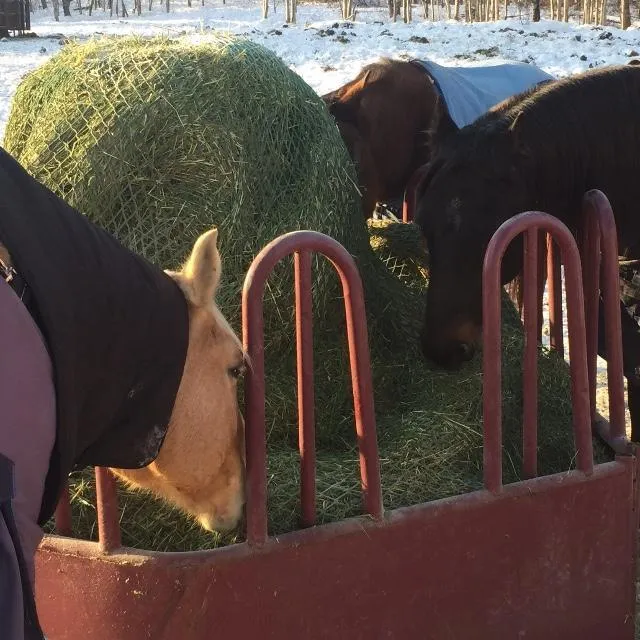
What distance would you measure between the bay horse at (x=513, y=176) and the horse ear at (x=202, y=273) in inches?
47.1

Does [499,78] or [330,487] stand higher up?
[499,78]

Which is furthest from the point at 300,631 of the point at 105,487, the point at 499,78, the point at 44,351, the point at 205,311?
the point at 499,78

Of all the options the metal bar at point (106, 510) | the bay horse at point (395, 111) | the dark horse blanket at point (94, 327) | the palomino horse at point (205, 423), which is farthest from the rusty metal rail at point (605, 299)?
the bay horse at point (395, 111)

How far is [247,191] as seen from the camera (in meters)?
2.50

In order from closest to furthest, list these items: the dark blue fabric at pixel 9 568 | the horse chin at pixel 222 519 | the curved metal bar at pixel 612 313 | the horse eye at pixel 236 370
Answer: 1. the dark blue fabric at pixel 9 568
2. the horse eye at pixel 236 370
3. the horse chin at pixel 222 519
4. the curved metal bar at pixel 612 313

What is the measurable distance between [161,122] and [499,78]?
3775 millimetres

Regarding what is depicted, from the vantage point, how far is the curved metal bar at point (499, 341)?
1989 mm

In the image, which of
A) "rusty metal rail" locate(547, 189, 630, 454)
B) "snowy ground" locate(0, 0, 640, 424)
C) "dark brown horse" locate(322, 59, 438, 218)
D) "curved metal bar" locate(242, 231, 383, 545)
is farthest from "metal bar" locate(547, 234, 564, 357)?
"snowy ground" locate(0, 0, 640, 424)

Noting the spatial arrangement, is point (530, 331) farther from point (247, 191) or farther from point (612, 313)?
point (247, 191)

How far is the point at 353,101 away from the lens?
16.0ft

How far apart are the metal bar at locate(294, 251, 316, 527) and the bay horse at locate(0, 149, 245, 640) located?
0.15 m

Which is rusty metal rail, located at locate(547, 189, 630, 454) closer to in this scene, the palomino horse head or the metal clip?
the palomino horse head

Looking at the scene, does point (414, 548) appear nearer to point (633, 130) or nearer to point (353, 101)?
point (633, 130)

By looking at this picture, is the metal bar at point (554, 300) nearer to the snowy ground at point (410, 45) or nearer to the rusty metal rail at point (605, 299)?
the rusty metal rail at point (605, 299)
